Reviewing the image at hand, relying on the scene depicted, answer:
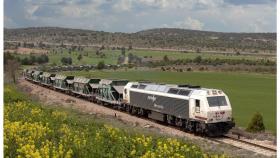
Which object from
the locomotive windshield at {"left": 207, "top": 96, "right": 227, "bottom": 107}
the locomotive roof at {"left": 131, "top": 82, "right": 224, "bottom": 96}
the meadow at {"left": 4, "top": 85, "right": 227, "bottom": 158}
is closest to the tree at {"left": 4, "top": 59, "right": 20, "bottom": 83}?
the locomotive roof at {"left": 131, "top": 82, "right": 224, "bottom": 96}

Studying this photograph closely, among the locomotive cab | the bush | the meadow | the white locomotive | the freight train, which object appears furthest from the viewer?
the bush

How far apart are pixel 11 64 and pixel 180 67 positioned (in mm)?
50958

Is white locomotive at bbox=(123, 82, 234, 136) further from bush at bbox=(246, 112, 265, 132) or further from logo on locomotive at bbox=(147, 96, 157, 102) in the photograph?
bush at bbox=(246, 112, 265, 132)

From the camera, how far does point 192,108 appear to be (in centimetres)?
3175

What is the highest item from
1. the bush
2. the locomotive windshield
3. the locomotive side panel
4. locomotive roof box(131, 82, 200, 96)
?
locomotive roof box(131, 82, 200, 96)

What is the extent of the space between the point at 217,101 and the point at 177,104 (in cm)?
376

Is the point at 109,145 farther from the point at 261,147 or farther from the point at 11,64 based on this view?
the point at 11,64

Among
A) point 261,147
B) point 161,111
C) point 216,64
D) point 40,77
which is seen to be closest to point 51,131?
point 261,147

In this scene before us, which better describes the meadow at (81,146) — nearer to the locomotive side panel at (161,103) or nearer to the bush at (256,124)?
the locomotive side panel at (161,103)

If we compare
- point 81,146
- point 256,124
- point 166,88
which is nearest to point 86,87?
point 166,88

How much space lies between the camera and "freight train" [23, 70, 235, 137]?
30672 mm

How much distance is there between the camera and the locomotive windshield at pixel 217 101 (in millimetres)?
30766

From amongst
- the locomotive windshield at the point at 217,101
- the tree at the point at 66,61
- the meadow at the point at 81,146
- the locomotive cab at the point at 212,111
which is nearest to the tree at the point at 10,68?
the tree at the point at 66,61

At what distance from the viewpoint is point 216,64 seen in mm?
139625
